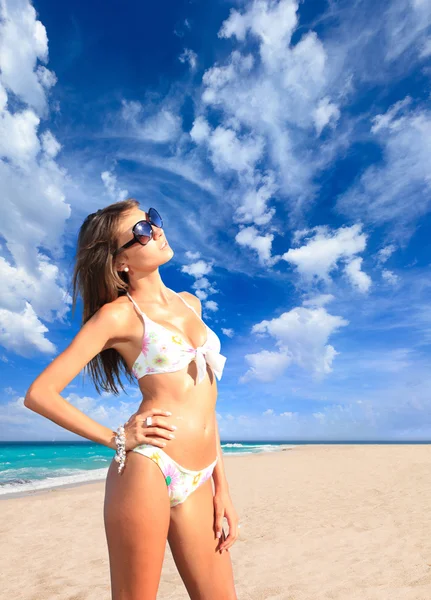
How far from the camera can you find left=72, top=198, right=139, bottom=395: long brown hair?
8.42 feet

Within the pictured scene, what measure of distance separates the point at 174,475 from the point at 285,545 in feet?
21.1

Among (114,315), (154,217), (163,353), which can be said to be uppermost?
(154,217)

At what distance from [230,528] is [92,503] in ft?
36.7

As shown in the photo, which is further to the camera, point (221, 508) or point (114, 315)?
point (221, 508)

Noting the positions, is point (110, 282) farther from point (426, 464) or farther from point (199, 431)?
point (426, 464)

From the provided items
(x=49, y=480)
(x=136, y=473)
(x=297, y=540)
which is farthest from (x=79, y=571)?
(x=49, y=480)

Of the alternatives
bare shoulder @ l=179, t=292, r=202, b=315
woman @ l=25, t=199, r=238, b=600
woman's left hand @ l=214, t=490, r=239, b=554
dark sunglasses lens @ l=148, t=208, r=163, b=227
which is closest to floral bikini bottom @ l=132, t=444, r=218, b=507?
woman @ l=25, t=199, r=238, b=600

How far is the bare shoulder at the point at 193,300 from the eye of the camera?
9.79 ft

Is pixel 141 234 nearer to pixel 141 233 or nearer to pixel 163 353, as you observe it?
pixel 141 233

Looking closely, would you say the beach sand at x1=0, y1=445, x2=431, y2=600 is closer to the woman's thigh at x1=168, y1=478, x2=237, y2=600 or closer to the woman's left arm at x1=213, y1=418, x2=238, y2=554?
the woman's left arm at x1=213, y1=418, x2=238, y2=554

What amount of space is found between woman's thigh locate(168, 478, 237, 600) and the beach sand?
3648 millimetres

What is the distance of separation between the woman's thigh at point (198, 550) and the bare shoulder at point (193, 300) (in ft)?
3.71

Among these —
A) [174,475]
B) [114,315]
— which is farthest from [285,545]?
[114,315]

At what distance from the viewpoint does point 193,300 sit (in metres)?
3.04
